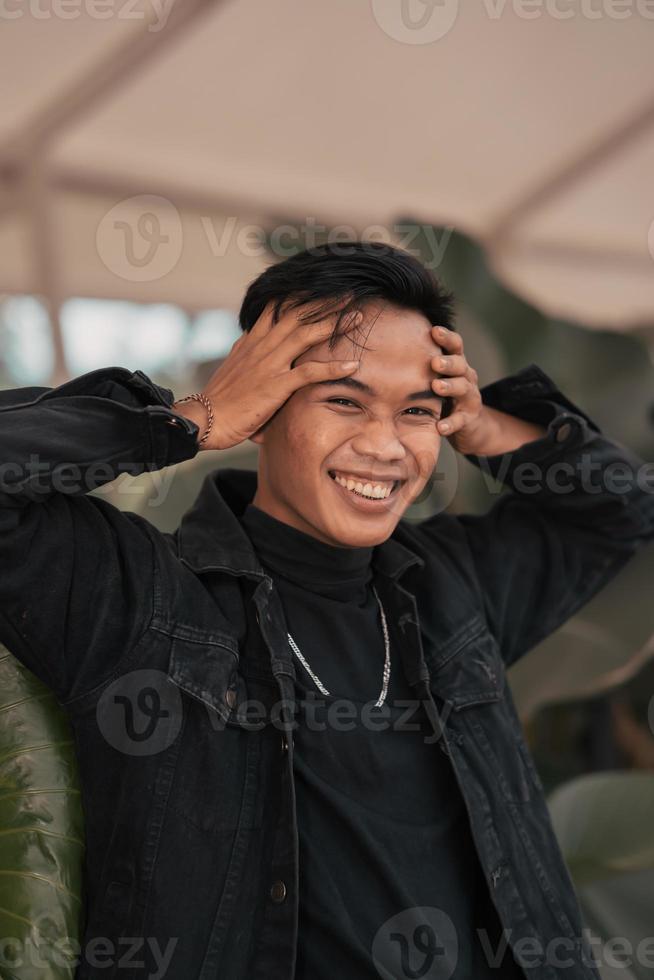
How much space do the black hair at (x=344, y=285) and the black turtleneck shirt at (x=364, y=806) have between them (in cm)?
28

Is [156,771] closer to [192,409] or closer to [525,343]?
[192,409]

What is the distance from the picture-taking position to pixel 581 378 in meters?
2.34

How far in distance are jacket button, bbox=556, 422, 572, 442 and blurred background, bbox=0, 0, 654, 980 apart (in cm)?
55

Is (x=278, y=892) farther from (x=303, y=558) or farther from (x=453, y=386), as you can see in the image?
(x=453, y=386)

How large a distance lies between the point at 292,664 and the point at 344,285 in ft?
1.53

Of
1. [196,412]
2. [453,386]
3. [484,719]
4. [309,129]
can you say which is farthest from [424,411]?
[309,129]

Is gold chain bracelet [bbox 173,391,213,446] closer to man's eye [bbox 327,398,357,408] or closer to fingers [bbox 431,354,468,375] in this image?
man's eye [bbox 327,398,357,408]

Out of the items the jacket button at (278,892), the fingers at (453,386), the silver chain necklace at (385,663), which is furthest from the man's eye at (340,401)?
the jacket button at (278,892)

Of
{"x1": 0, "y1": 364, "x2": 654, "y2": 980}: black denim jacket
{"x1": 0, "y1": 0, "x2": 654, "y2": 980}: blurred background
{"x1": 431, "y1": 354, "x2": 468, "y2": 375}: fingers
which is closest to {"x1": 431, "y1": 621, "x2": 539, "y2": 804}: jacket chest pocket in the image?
{"x1": 0, "y1": 364, "x2": 654, "y2": 980}: black denim jacket

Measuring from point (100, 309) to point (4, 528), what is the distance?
3.48 m

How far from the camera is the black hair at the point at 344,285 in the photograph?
130 cm

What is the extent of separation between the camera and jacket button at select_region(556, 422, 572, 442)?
5.22 ft

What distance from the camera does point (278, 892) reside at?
1.14 m

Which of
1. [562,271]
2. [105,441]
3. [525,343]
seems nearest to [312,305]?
[105,441]
